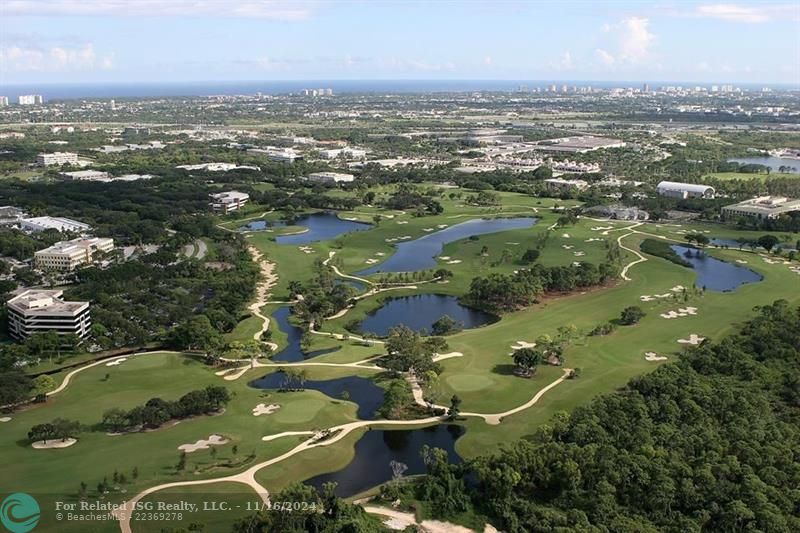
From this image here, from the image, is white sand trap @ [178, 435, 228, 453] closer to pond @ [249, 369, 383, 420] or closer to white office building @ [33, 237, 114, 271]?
pond @ [249, 369, 383, 420]

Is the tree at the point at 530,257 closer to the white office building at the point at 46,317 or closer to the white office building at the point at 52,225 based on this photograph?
the white office building at the point at 46,317

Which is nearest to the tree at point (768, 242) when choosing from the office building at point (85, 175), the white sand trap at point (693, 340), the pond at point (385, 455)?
the white sand trap at point (693, 340)

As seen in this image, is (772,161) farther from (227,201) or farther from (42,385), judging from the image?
(42,385)

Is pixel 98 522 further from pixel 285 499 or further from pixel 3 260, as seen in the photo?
pixel 3 260

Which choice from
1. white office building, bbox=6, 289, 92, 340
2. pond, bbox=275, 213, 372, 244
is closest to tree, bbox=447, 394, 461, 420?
white office building, bbox=6, 289, 92, 340

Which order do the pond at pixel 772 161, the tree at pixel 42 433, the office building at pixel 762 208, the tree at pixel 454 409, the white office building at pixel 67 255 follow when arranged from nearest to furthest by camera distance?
the tree at pixel 42 433, the tree at pixel 454 409, the white office building at pixel 67 255, the office building at pixel 762 208, the pond at pixel 772 161

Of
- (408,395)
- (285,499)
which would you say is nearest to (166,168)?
(408,395)
